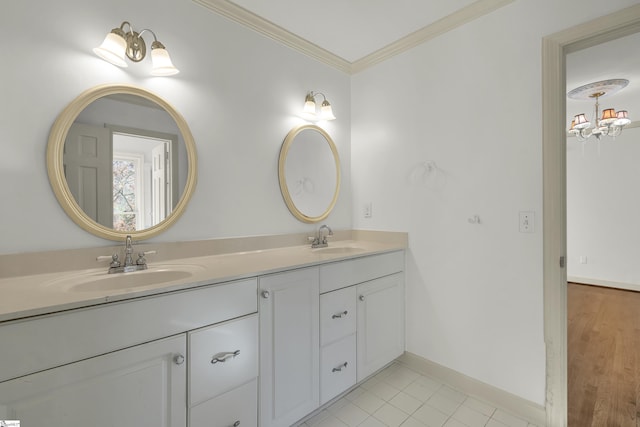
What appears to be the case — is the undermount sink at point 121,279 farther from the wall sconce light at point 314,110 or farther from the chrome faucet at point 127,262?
the wall sconce light at point 314,110

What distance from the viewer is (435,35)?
1.96 metres

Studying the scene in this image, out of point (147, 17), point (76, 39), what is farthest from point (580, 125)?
point (76, 39)

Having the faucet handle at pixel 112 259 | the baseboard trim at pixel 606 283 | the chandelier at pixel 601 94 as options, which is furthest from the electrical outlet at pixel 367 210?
the baseboard trim at pixel 606 283

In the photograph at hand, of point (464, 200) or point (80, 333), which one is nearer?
point (80, 333)

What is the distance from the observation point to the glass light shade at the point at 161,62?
142 cm

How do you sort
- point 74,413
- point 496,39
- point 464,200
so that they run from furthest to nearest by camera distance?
point 464,200, point 496,39, point 74,413

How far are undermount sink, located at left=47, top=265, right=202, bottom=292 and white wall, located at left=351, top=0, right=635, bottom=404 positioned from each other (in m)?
1.54

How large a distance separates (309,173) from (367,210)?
61 centimetres

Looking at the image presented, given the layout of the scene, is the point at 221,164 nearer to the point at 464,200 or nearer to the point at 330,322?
the point at 330,322

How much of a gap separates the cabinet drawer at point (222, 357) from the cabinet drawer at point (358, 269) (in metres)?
0.47

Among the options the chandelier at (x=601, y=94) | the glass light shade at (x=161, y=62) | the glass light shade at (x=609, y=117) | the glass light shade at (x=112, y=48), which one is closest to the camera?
the glass light shade at (x=112, y=48)

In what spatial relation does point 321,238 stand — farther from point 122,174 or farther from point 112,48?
point 112,48

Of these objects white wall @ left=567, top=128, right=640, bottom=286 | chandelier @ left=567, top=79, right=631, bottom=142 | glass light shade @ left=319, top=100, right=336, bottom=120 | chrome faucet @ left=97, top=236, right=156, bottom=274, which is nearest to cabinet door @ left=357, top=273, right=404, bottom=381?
chrome faucet @ left=97, top=236, right=156, bottom=274

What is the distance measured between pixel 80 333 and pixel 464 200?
2015 millimetres
